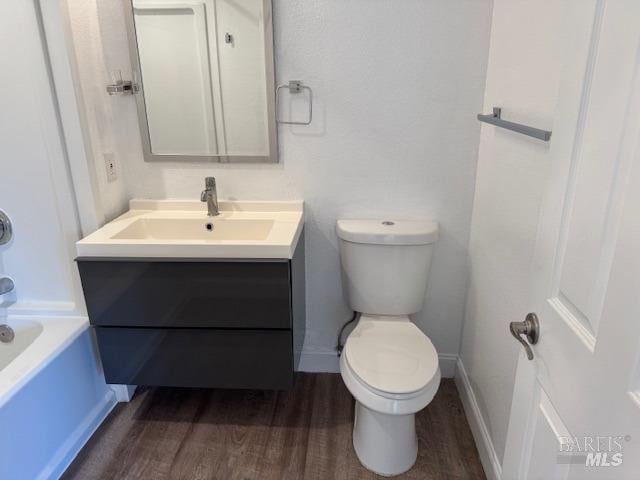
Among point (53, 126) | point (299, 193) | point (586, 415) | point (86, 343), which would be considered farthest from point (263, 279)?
point (586, 415)

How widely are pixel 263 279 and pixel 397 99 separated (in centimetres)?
93

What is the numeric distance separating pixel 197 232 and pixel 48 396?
0.82m

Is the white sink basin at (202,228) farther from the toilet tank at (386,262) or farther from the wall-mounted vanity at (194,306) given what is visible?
the toilet tank at (386,262)

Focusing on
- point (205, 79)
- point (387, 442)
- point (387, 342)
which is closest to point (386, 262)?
point (387, 342)

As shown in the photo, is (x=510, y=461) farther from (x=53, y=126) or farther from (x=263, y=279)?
(x=53, y=126)

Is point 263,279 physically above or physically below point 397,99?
below

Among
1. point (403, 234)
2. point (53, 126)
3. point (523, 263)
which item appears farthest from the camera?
point (403, 234)

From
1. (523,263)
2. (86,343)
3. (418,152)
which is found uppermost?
(418,152)

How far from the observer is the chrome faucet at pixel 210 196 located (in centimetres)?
192

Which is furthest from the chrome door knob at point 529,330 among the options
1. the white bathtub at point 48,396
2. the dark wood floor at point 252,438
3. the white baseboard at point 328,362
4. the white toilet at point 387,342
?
the white bathtub at point 48,396

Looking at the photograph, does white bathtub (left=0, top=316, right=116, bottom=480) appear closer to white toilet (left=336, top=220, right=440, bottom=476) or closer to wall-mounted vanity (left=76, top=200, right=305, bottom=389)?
wall-mounted vanity (left=76, top=200, right=305, bottom=389)

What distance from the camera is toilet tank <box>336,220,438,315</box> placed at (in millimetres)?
1874

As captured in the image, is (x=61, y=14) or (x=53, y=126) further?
(x=53, y=126)

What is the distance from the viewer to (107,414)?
202cm
